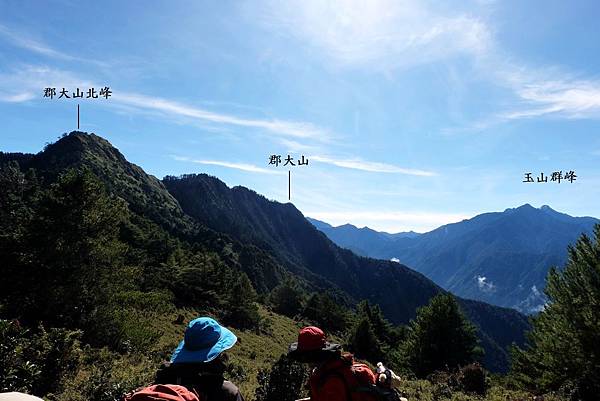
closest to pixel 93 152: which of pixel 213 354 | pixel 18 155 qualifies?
pixel 18 155

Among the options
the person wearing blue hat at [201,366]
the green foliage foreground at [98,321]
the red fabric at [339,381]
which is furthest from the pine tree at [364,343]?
the person wearing blue hat at [201,366]

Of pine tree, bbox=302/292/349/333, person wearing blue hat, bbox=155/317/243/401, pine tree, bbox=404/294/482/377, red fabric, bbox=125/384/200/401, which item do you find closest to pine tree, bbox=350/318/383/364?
pine tree, bbox=404/294/482/377

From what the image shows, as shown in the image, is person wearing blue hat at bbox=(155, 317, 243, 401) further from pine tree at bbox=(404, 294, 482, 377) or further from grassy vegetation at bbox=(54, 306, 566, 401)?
pine tree at bbox=(404, 294, 482, 377)

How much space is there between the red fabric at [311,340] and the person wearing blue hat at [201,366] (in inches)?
37.8

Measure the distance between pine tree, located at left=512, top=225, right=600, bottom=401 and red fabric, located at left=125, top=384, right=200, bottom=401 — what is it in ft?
54.4

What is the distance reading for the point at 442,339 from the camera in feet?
121

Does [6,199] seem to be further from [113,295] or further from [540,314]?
[540,314]

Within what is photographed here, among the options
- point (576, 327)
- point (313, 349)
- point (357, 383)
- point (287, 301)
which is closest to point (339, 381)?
point (357, 383)

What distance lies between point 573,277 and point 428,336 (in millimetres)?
21187

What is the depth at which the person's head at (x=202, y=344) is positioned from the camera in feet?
9.39

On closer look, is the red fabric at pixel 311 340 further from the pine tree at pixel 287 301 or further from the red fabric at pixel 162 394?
the pine tree at pixel 287 301

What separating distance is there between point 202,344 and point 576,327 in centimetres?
1878

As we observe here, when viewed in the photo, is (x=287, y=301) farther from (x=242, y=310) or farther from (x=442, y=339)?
(x=442, y=339)

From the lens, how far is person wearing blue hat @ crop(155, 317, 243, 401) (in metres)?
2.84
